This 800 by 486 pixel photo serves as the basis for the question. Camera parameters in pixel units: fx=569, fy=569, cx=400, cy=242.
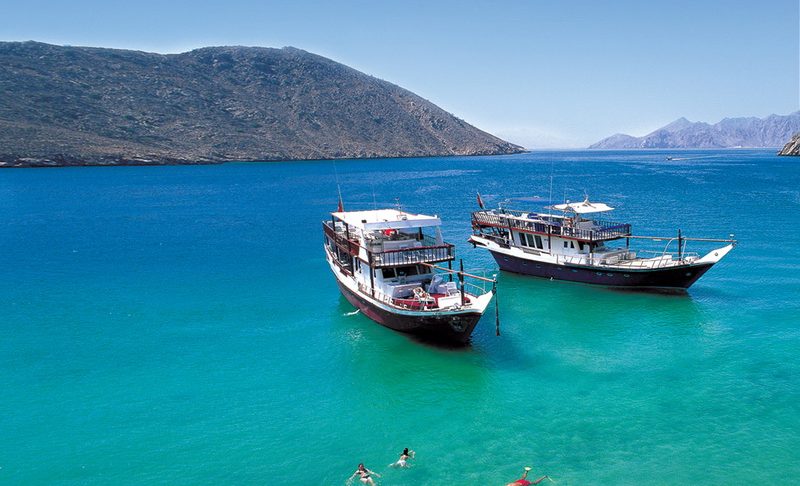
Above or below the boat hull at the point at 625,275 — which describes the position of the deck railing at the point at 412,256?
above

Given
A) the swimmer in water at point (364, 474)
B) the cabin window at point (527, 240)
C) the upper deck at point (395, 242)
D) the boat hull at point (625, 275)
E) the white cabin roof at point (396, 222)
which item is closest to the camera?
the swimmer in water at point (364, 474)

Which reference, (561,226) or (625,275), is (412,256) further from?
(625,275)

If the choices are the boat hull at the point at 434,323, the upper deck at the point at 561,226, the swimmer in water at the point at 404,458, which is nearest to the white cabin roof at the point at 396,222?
the boat hull at the point at 434,323

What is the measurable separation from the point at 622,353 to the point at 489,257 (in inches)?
1118

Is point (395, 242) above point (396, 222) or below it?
below

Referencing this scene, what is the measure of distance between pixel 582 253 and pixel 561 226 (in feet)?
10.2

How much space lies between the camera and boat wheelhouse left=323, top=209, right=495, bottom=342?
35.5m

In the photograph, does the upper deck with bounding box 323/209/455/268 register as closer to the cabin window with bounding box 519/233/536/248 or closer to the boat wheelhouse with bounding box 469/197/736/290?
the boat wheelhouse with bounding box 469/197/736/290

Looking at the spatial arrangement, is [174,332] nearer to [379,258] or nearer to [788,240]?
[379,258]

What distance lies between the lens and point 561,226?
52.8 m

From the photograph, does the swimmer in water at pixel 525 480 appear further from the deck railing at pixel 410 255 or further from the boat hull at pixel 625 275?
the boat hull at pixel 625 275

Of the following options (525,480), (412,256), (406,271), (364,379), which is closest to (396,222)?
(412,256)

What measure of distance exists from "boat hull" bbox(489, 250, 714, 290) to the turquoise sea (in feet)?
3.45

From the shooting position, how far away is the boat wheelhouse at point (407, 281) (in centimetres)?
3550
